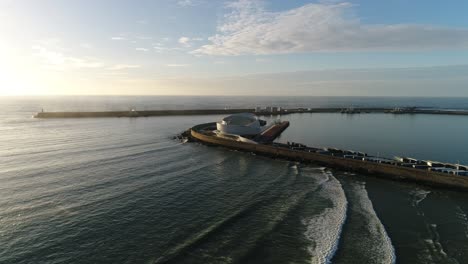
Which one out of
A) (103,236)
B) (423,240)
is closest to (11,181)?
(103,236)

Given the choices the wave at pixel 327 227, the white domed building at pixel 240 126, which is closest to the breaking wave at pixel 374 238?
the wave at pixel 327 227

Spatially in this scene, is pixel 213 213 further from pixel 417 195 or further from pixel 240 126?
pixel 240 126

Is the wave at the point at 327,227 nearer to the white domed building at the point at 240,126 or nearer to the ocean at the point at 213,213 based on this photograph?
the ocean at the point at 213,213

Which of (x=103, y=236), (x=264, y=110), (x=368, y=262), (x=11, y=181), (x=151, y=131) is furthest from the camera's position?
(x=264, y=110)

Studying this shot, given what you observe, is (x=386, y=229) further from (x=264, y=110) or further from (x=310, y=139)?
(x=264, y=110)

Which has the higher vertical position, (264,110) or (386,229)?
(264,110)

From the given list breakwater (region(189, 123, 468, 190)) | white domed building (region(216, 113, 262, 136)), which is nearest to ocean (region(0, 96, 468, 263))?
breakwater (region(189, 123, 468, 190))
